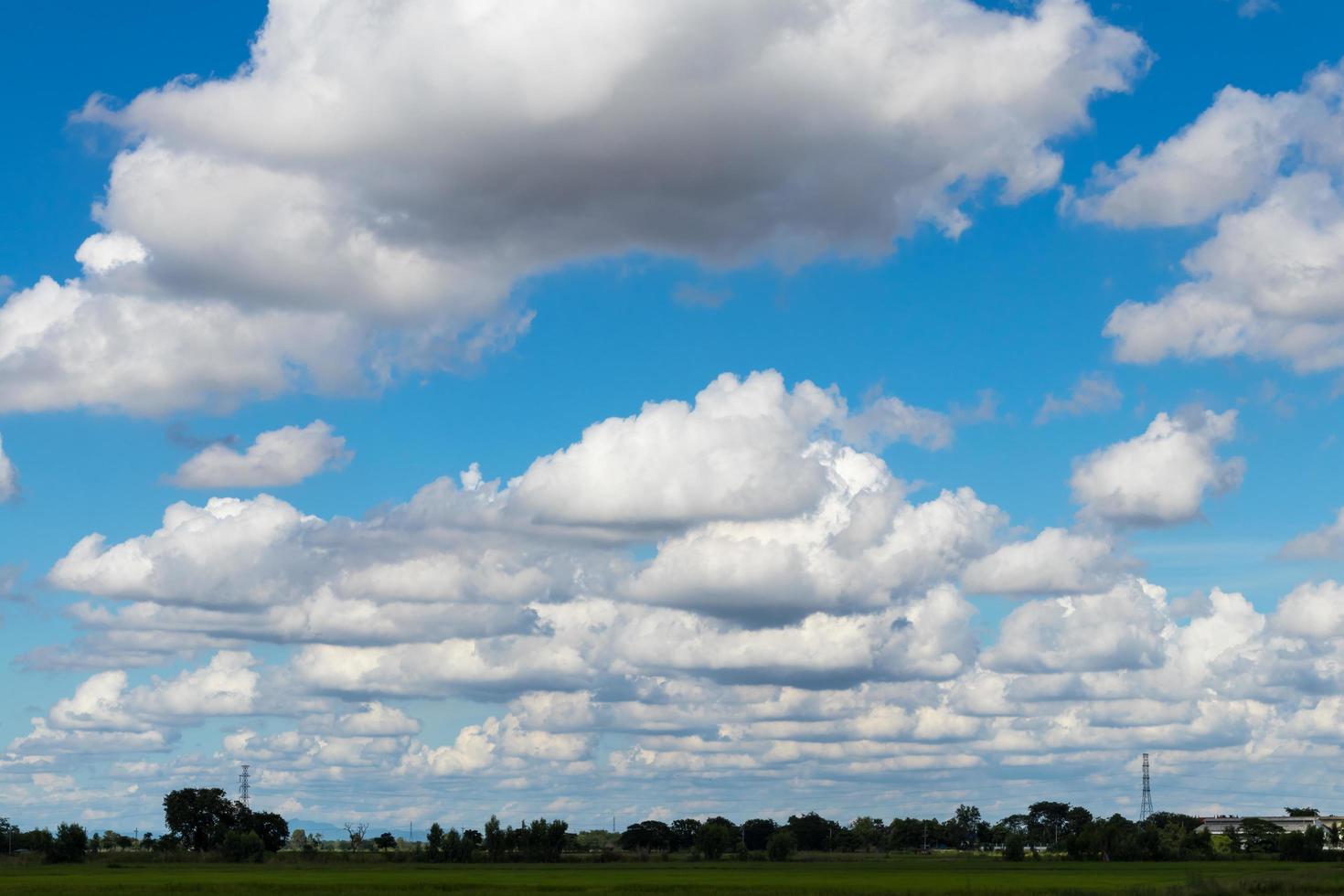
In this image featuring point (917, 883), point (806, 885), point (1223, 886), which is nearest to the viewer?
point (1223, 886)

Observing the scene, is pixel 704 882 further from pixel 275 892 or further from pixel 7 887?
pixel 7 887

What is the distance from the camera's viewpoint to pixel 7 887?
6024 inches

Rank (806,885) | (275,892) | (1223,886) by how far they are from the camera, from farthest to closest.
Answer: (806,885) → (1223,886) → (275,892)

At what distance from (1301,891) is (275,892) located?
9227 cm

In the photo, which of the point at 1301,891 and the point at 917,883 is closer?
the point at 1301,891

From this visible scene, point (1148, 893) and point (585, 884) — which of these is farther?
point (585, 884)

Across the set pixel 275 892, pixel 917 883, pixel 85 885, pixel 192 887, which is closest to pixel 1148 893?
pixel 917 883

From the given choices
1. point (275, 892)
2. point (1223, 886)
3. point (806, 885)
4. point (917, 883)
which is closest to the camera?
point (275, 892)

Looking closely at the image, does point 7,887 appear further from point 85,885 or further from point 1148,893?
point 1148,893

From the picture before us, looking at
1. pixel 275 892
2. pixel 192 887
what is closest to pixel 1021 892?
pixel 275 892

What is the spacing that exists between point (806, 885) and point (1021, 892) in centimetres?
2365

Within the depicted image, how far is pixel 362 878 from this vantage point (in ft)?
593

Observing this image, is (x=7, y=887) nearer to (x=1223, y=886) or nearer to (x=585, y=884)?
(x=585, y=884)

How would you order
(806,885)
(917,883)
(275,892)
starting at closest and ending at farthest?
1. (275,892)
2. (806,885)
3. (917,883)
